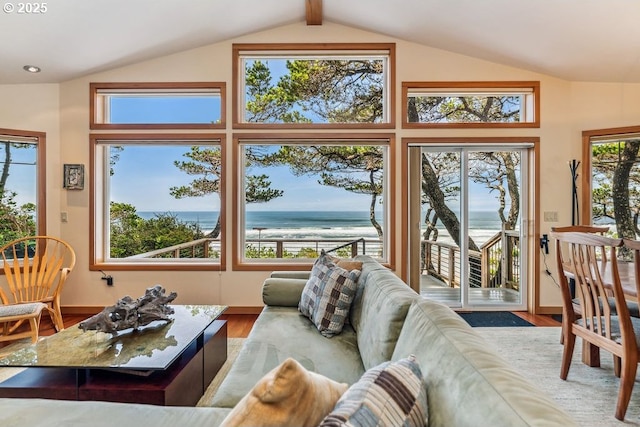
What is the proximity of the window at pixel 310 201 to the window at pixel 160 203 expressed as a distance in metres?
0.41

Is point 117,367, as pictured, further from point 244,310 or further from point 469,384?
point 244,310

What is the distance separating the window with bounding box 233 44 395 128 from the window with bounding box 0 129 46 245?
2.40m

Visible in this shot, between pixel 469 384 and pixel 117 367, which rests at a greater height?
pixel 469 384

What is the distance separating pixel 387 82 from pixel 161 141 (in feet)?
9.36

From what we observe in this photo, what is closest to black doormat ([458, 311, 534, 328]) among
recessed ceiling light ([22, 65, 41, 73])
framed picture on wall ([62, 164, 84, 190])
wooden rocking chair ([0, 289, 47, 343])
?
wooden rocking chair ([0, 289, 47, 343])

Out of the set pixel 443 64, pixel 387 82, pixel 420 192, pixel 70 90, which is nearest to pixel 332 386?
pixel 420 192

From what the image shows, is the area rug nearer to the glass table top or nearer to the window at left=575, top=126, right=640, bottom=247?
the window at left=575, top=126, right=640, bottom=247

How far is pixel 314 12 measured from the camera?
3.50 meters

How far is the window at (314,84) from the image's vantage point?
381 cm

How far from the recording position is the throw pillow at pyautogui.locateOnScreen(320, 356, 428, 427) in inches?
26.1

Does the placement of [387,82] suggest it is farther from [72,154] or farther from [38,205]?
[38,205]

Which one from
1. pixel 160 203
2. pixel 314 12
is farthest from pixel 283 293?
pixel 314 12

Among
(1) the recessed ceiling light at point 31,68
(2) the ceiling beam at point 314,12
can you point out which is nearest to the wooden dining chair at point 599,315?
(2) the ceiling beam at point 314,12

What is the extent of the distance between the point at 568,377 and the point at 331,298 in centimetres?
194
